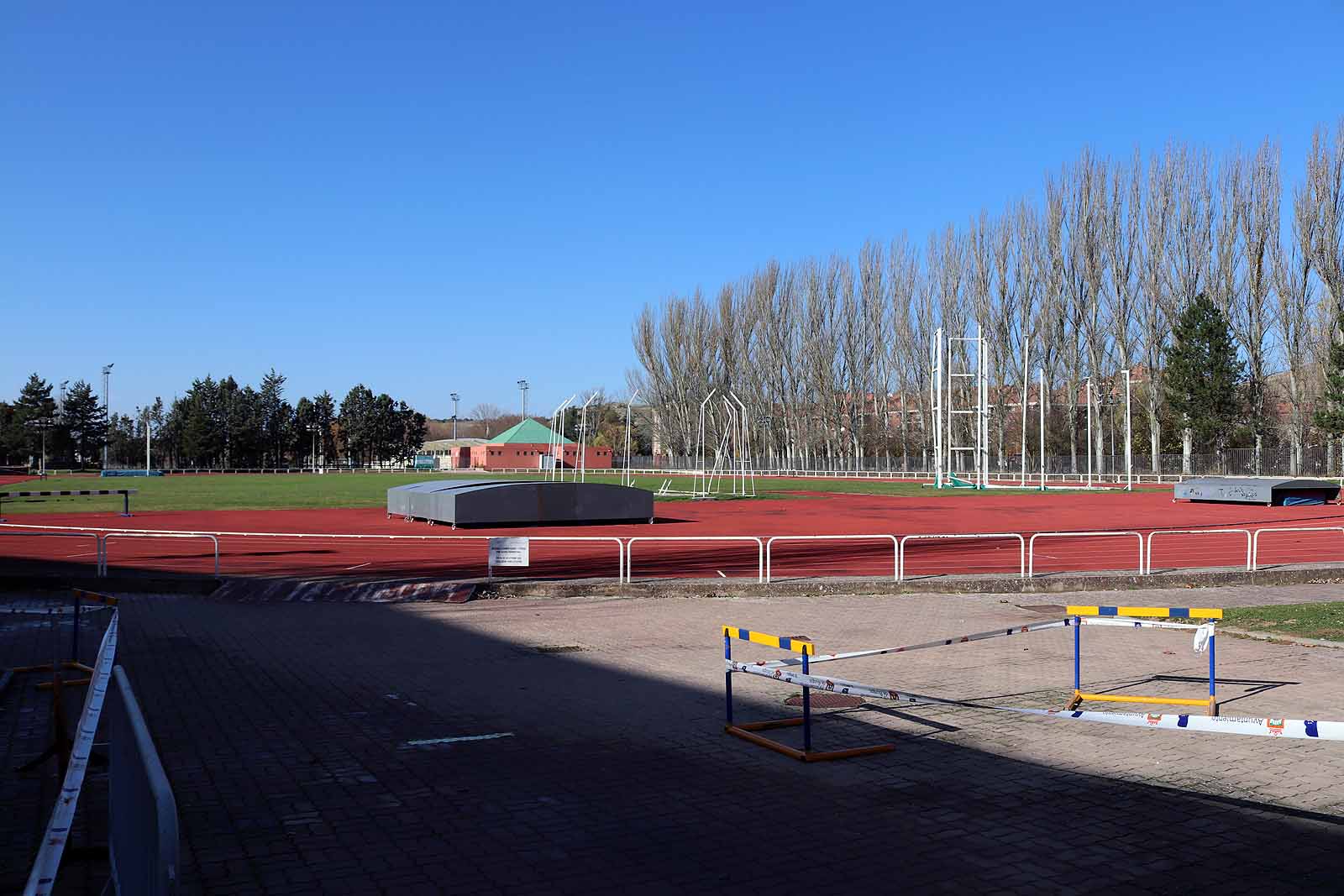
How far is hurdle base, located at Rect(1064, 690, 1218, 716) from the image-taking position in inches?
368

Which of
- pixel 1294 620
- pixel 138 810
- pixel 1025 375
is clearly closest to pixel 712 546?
pixel 1294 620

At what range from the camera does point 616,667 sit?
11664 millimetres

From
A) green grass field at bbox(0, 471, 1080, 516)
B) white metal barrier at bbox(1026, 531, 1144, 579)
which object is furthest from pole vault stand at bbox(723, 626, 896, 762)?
green grass field at bbox(0, 471, 1080, 516)

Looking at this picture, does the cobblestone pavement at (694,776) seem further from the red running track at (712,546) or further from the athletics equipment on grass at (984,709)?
the red running track at (712,546)

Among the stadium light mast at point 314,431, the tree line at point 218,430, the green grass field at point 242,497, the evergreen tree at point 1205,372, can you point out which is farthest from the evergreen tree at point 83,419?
the evergreen tree at point 1205,372

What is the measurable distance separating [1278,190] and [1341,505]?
37.4m

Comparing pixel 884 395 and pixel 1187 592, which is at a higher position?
pixel 884 395

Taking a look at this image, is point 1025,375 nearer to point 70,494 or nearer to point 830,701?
point 70,494

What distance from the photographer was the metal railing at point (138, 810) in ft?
9.45

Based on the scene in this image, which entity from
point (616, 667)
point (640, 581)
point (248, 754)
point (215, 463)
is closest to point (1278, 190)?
point (640, 581)

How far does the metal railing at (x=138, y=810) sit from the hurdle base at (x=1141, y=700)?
7.57 meters

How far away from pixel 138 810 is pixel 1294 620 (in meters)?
14.4

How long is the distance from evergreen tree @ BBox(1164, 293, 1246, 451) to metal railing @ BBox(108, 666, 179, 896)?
2986 inches

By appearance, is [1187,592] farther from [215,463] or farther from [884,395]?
[215,463]
